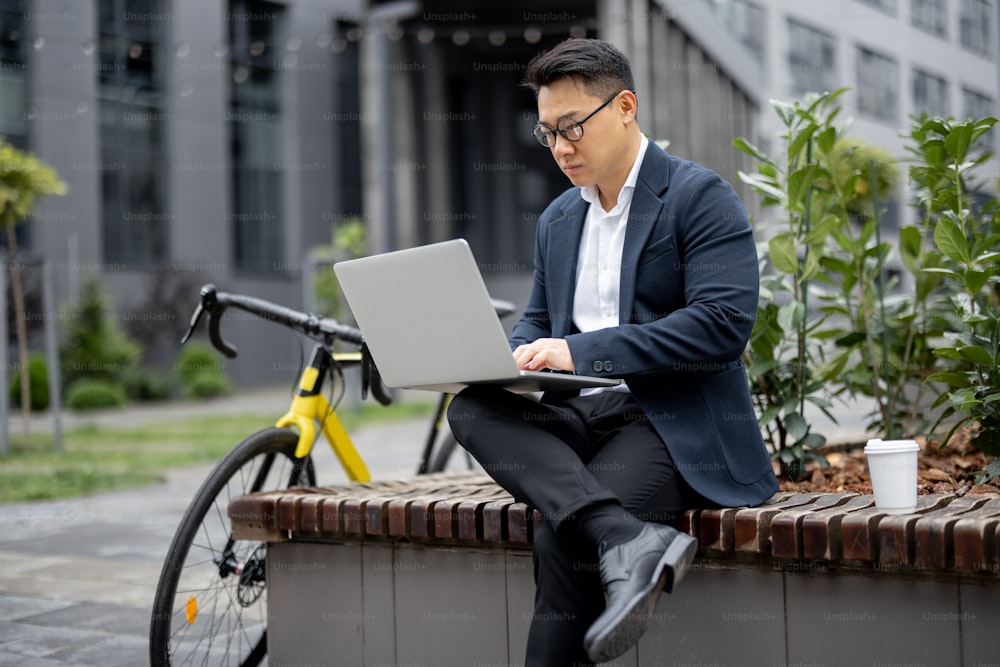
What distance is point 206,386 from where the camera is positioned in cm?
1981

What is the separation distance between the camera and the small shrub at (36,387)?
1619 centimetres

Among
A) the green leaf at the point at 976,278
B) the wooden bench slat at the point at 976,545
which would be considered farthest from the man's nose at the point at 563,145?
the green leaf at the point at 976,278

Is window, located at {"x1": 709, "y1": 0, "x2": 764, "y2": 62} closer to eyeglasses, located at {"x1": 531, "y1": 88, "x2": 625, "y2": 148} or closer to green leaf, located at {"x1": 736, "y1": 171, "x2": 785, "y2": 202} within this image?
green leaf, located at {"x1": 736, "y1": 171, "x2": 785, "y2": 202}

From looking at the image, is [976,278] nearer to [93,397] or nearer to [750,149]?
[750,149]

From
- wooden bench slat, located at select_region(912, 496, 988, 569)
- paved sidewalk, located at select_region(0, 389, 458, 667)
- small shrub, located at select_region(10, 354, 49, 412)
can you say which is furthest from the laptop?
small shrub, located at select_region(10, 354, 49, 412)

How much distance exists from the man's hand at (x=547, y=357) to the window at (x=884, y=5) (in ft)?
18.3

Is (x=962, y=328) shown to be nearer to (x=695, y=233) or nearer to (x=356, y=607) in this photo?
(x=695, y=233)

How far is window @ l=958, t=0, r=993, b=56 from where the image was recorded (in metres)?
5.97

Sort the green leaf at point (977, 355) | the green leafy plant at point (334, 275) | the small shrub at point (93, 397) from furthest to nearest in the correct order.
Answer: the small shrub at point (93, 397) → the green leafy plant at point (334, 275) → the green leaf at point (977, 355)

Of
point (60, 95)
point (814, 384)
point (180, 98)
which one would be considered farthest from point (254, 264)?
point (814, 384)

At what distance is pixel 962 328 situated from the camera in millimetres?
3232

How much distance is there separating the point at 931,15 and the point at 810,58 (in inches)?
521

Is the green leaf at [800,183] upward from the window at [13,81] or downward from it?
downward

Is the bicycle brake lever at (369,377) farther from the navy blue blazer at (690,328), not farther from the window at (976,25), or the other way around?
the window at (976,25)
